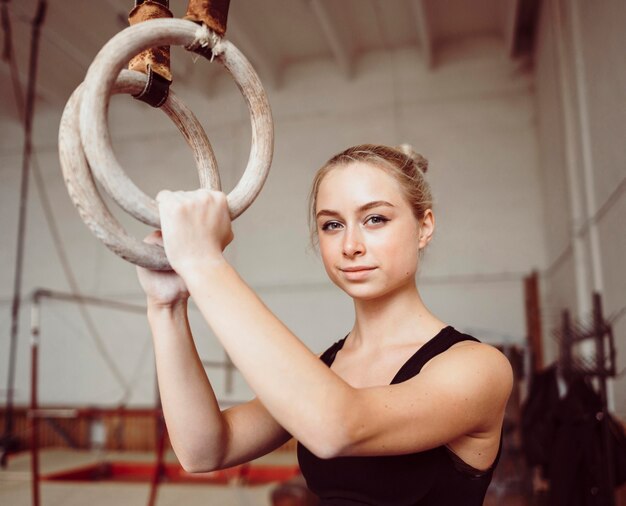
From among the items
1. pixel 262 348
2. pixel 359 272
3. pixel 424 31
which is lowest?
pixel 262 348

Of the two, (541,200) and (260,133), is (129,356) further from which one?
(260,133)

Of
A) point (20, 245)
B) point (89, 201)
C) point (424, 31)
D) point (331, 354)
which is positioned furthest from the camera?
point (424, 31)

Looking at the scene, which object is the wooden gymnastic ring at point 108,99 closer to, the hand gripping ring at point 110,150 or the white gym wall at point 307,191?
the hand gripping ring at point 110,150

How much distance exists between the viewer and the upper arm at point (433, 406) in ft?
2.43

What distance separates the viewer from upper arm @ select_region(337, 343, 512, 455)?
74 cm

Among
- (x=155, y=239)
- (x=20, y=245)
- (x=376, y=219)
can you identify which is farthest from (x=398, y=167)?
(x=20, y=245)

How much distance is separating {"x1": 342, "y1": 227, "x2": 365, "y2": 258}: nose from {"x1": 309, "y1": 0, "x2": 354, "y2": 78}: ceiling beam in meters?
5.64

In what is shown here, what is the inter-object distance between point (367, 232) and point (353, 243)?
4cm

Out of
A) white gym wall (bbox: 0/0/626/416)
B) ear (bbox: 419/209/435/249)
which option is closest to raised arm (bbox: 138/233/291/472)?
ear (bbox: 419/209/435/249)

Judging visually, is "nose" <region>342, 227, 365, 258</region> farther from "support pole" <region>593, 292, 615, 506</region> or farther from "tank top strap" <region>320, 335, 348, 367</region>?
"support pole" <region>593, 292, 615, 506</region>

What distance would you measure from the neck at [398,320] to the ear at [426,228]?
0.28ft

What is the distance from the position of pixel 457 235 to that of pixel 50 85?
5.81m

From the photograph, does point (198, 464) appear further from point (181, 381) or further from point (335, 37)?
point (335, 37)

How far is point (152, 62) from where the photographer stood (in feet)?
2.64
